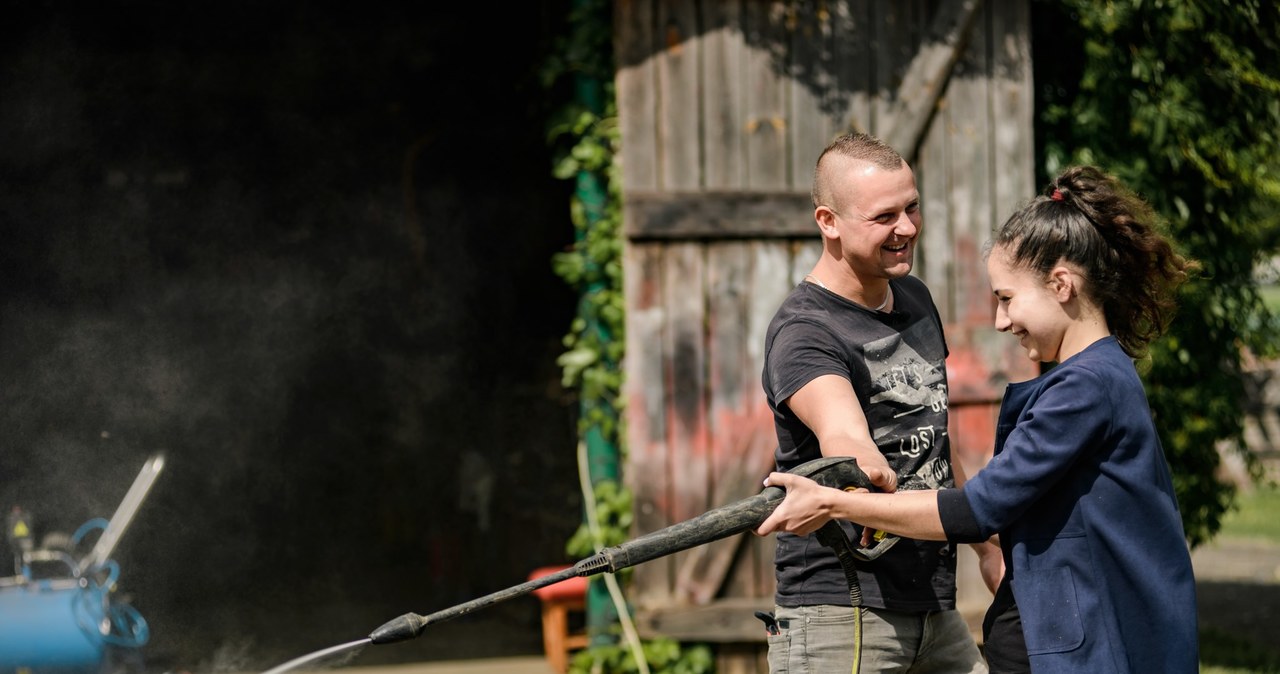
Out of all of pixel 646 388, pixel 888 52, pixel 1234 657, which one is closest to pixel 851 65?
pixel 888 52

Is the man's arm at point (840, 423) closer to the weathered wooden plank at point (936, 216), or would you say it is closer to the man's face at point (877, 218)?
the man's face at point (877, 218)

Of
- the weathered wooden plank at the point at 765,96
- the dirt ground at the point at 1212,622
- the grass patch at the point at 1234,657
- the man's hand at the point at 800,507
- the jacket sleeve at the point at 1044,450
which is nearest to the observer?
the jacket sleeve at the point at 1044,450

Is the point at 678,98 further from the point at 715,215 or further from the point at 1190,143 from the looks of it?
the point at 1190,143

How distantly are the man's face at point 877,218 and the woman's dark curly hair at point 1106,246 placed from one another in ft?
0.75

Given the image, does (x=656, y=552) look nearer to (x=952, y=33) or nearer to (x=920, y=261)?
(x=920, y=261)

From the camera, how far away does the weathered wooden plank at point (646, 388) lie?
15.1 ft

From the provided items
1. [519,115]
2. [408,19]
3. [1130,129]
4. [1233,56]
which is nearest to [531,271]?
[519,115]

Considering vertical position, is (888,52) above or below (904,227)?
above

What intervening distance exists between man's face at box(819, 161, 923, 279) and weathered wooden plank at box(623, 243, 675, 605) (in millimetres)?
1999

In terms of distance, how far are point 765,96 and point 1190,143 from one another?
5.49ft

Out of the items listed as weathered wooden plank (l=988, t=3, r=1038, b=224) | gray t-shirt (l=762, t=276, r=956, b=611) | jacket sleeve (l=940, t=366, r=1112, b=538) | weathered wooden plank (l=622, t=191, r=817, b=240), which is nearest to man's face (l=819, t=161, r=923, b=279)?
gray t-shirt (l=762, t=276, r=956, b=611)

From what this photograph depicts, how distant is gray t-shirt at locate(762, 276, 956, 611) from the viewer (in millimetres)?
2568

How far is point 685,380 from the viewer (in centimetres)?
463

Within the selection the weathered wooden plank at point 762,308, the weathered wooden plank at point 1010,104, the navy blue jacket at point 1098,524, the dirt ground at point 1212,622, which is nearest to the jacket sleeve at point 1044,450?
the navy blue jacket at point 1098,524
